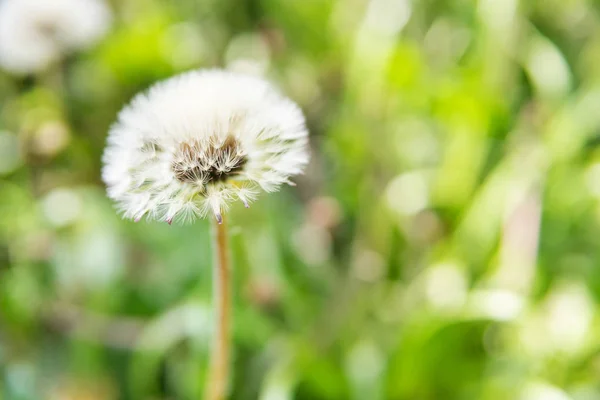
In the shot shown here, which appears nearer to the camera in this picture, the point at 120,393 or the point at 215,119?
the point at 215,119

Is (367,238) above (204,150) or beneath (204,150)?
above

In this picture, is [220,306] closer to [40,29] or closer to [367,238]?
[367,238]

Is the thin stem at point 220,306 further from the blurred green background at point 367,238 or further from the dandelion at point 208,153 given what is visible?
the blurred green background at point 367,238

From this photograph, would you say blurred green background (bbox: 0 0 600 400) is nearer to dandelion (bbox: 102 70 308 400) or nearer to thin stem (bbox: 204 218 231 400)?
thin stem (bbox: 204 218 231 400)

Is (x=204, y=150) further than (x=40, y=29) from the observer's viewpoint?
No

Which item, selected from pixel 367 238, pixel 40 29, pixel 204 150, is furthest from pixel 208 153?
pixel 40 29

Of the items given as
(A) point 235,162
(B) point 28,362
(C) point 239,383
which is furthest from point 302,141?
(B) point 28,362

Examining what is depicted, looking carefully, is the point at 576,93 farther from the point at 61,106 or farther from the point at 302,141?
the point at 61,106
